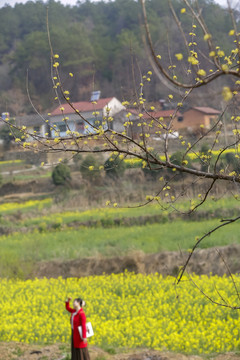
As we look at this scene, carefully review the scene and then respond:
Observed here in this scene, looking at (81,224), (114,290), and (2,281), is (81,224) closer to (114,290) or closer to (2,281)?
(2,281)

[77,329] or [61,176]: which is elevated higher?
[61,176]

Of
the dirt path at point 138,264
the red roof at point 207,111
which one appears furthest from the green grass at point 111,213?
the red roof at point 207,111

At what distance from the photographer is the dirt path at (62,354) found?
9312 millimetres

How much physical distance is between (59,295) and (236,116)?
9.90 meters

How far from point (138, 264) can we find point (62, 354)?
30.4 ft

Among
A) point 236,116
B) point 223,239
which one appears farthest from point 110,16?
point 236,116

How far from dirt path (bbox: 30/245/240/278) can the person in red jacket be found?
10.2 meters

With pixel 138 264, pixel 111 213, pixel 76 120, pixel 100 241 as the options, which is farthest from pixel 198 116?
pixel 76 120

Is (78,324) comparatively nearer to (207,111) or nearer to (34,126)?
(34,126)

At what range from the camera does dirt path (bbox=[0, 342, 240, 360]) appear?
30.6 feet

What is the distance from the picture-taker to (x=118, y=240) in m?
21.1

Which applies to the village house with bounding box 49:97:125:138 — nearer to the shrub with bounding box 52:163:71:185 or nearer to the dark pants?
the dark pants

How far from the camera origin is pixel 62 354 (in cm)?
986

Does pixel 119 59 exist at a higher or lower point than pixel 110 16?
lower
